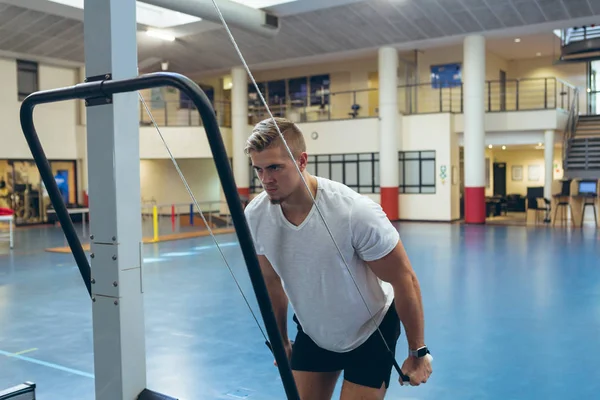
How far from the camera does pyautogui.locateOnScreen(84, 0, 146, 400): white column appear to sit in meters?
1.88

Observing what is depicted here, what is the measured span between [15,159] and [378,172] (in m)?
12.5

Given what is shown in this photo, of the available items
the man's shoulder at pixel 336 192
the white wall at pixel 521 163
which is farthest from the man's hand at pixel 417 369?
the white wall at pixel 521 163

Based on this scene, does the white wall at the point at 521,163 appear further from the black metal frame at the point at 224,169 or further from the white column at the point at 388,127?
the black metal frame at the point at 224,169

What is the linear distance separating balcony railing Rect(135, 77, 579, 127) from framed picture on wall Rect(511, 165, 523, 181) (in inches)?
147

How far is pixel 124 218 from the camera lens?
6.26 ft

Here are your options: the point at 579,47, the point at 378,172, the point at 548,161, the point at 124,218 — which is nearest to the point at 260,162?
the point at 124,218

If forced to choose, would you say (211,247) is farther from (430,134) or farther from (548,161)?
(548,161)

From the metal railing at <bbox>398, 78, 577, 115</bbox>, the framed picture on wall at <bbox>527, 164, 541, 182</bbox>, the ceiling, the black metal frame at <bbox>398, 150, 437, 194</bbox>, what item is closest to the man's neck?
the ceiling

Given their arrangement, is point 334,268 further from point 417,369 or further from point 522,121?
point 522,121

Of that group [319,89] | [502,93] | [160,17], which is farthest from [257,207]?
[319,89]

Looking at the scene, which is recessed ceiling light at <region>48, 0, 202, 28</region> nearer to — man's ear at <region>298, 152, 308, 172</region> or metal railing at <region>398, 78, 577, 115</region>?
metal railing at <region>398, 78, 577, 115</region>

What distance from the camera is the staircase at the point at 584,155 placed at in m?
17.5

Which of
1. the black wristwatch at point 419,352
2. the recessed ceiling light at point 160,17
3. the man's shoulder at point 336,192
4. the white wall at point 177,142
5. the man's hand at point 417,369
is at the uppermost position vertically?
the recessed ceiling light at point 160,17

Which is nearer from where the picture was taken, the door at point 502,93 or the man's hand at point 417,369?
the man's hand at point 417,369
